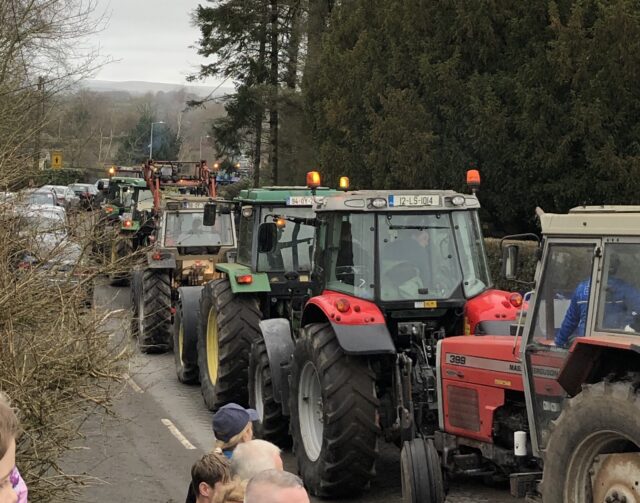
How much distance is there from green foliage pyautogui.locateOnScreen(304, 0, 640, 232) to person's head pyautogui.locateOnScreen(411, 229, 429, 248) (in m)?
8.84

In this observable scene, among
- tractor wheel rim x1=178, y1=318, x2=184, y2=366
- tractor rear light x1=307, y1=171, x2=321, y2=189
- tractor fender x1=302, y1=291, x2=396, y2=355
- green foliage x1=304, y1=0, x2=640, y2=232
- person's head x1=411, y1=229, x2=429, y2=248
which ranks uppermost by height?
green foliage x1=304, y1=0, x2=640, y2=232

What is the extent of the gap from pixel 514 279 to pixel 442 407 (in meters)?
1.51

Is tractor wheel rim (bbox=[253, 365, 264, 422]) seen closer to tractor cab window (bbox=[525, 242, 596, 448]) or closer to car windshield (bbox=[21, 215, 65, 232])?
car windshield (bbox=[21, 215, 65, 232])

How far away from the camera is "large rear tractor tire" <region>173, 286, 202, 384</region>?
39.4 ft

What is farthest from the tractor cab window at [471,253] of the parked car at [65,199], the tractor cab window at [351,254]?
the parked car at [65,199]

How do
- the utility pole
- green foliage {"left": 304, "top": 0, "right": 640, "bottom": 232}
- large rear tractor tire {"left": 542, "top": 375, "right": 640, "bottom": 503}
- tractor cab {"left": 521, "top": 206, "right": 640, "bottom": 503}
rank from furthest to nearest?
1. green foliage {"left": 304, "top": 0, "right": 640, "bottom": 232}
2. the utility pole
3. tractor cab {"left": 521, "top": 206, "right": 640, "bottom": 503}
4. large rear tractor tire {"left": 542, "top": 375, "right": 640, "bottom": 503}

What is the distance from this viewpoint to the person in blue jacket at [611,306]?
498 cm

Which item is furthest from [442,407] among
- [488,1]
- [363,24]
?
[363,24]

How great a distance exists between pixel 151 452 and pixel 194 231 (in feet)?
21.8

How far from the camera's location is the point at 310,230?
10.9 meters

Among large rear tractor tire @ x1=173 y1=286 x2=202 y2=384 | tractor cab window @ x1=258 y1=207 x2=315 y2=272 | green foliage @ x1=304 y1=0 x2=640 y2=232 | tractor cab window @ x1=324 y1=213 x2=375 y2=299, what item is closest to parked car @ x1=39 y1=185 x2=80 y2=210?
large rear tractor tire @ x1=173 y1=286 x2=202 y2=384

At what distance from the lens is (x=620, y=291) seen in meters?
5.05

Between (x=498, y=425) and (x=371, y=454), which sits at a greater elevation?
(x=498, y=425)

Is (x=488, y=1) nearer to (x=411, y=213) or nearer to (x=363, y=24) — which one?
(x=363, y=24)
